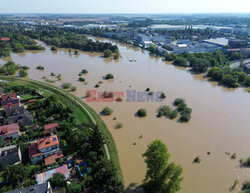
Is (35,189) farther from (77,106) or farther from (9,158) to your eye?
(77,106)

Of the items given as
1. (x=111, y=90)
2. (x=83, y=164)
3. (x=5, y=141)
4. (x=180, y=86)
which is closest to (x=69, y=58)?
(x=111, y=90)

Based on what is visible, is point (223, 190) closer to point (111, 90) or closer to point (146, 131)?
point (146, 131)

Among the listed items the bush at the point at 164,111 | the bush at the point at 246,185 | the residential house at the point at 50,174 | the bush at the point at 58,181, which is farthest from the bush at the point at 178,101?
the bush at the point at 58,181

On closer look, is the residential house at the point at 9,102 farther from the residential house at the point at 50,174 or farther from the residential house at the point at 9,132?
the residential house at the point at 50,174

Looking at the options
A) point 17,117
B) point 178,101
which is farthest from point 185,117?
point 17,117

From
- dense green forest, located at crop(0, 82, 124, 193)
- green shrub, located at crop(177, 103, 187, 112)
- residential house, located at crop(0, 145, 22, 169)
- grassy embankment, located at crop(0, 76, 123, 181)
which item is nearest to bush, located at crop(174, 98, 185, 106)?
green shrub, located at crop(177, 103, 187, 112)
